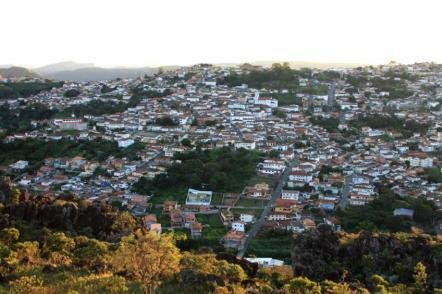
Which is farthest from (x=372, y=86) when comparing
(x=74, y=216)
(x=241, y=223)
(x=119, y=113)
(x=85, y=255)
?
(x=85, y=255)

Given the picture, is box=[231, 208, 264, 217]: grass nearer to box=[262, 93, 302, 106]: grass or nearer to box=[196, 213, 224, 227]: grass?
box=[196, 213, 224, 227]: grass

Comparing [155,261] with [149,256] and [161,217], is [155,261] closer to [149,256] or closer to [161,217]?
[149,256]

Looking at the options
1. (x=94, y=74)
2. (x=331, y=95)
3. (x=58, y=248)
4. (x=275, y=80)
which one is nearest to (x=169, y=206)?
(x=58, y=248)

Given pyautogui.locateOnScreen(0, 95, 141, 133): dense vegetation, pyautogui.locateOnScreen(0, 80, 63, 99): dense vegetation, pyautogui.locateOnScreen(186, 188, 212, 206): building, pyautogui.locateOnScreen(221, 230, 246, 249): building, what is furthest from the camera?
pyautogui.locateOnScreen(0, 80, 63, 99): dense vegetation

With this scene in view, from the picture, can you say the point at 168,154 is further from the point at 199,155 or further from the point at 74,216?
the point at 74,216

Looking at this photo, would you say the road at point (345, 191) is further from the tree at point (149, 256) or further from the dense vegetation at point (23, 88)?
the dense vegetation at point (23, 88)

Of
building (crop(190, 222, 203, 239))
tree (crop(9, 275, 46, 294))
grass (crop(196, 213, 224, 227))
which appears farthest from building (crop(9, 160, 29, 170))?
tree (crop(9, 275, 46, 294))
